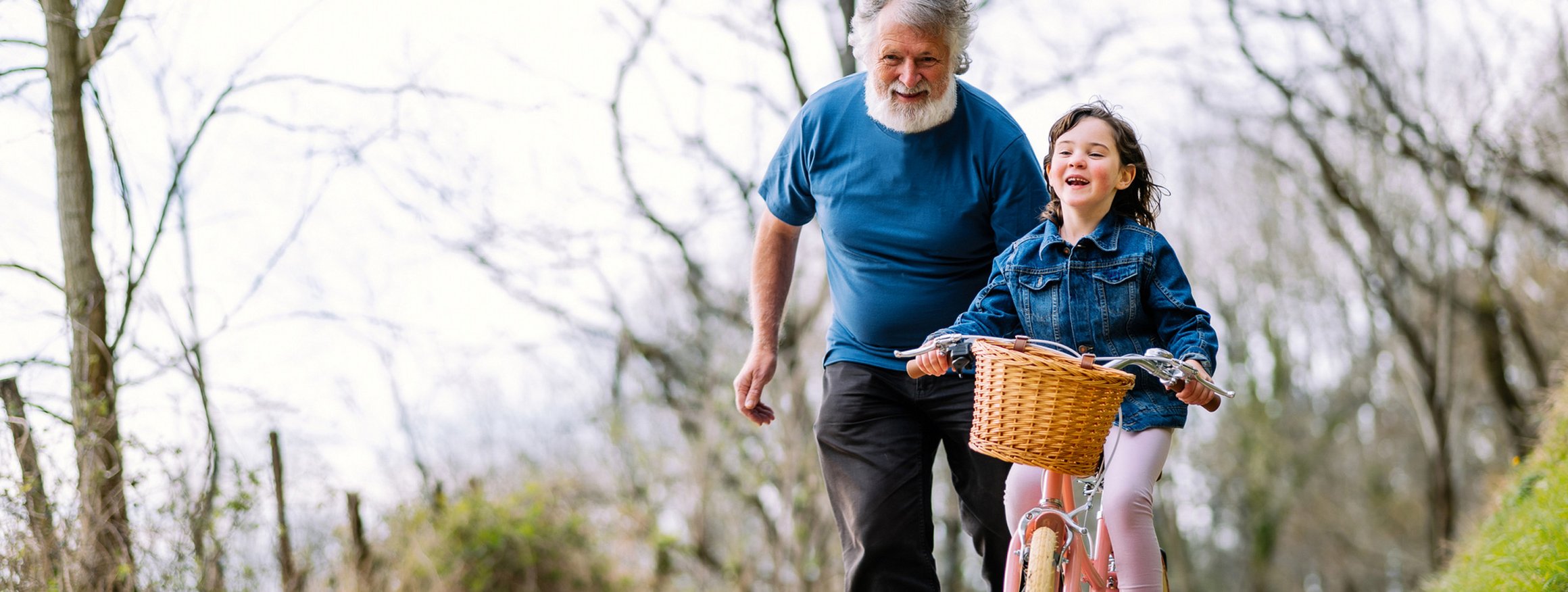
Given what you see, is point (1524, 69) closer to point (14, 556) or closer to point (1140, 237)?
point (1140, 237)

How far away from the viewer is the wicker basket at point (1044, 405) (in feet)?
8.77

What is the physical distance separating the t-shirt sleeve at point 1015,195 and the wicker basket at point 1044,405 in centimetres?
71

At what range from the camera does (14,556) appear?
13.3ft

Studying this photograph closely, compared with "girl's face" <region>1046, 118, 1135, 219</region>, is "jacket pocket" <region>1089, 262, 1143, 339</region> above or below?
below

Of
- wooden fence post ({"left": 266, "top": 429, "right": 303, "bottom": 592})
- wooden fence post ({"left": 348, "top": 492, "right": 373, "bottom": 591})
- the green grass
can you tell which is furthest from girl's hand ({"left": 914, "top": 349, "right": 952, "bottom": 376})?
wooden fence post ({"left": 348, "top": 492, "right": 373, "bottom": 591})

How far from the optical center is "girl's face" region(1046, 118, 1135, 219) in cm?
313

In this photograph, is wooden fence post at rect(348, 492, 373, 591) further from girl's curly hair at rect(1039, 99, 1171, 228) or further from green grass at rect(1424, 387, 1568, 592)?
green grass at rect(1424, 387, 1568, 592)

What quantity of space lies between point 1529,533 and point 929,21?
344cm

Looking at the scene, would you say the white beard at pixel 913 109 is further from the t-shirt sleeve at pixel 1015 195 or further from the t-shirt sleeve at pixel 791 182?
the t-shirt sleeve at pixel 791 182

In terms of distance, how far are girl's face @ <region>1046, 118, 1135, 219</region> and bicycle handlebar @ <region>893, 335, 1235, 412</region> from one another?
425 mm

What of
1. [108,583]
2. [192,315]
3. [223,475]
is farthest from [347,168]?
[108,583]

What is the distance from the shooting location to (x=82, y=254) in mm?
4938

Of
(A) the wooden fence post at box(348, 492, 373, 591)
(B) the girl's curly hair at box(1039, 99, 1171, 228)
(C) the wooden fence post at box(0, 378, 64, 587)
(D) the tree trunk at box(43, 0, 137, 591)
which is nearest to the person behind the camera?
(B) the girl's curly hair at box(1039, 99, 1171, 228)

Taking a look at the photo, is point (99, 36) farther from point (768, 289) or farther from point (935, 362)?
Answer: point (935, 362)
